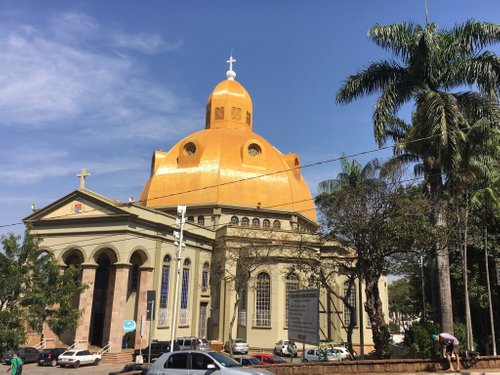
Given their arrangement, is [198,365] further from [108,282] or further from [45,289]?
[108,282]

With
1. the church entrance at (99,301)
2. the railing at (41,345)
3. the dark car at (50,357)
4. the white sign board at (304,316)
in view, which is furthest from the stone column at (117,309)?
the white sign board at (304,316)

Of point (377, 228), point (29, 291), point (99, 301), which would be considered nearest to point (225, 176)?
point (99, 301)

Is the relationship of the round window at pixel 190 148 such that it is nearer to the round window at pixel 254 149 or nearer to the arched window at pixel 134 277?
the round window at pixel 254 149

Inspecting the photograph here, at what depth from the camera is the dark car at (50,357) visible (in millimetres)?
26481

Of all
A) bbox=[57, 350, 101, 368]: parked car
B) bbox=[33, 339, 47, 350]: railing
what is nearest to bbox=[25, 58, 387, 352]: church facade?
bbox=[33, 339, 47, 350]: railing

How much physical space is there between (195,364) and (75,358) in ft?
58.5

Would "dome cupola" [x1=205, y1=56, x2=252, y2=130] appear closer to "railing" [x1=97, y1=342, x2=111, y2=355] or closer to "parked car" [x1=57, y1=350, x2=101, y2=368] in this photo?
"railing" [x1=97, y1=342, x2=111, y2=355]

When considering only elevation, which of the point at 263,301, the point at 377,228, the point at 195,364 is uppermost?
the point at 377,228

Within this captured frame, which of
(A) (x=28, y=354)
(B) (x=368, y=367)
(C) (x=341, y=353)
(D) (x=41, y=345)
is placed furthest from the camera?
(D) (x=41, y=345)

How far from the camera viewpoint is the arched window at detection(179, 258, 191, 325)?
33.9 m

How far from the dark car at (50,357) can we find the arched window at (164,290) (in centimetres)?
708

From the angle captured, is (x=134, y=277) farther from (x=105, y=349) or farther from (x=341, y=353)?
(x=341, y=353)

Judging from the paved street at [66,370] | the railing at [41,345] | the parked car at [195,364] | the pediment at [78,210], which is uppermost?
the pediment at [78,210]

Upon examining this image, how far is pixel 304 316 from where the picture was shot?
11625mm
